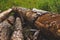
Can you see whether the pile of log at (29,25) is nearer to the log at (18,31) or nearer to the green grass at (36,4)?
the log at (18,31)

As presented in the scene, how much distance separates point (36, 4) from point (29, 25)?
146cm

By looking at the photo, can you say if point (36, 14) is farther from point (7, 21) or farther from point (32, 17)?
point (7, 21)

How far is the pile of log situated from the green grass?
92 centimetres

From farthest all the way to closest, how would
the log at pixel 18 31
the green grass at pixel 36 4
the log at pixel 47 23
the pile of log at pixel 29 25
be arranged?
the green grass at pixel 36 4, the log at pixel 18 31, the pile of log at pixel 29 25, the log at pixel 47 23

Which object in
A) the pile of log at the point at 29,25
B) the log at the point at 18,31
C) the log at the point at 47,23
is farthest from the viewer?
the log at the point at 18,31

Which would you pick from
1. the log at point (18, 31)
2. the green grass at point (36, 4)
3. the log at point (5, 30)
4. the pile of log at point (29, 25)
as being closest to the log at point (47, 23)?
the pile of log at point (29, 25)

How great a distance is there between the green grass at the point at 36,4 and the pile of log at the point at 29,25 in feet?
3.00

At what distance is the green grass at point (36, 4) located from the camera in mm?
6316

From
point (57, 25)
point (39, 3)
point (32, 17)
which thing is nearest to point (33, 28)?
point (32, 17)

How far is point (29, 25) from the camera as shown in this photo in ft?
18.1

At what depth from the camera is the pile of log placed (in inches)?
184

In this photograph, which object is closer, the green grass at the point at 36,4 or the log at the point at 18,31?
the log at the point at 18,31

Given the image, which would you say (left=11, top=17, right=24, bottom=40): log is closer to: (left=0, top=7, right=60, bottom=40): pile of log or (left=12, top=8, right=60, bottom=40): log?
(left=0, top=7, right=60, bottom=40): pile of log

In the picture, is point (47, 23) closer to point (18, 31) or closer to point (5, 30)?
point (18, 31)
